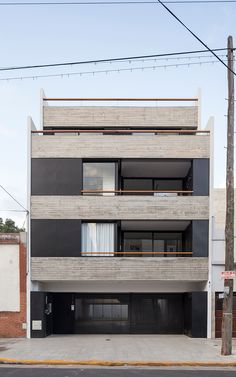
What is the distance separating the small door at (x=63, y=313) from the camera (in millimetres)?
25859

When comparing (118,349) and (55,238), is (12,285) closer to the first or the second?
(55,238)

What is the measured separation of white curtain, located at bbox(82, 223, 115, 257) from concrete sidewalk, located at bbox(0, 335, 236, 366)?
4507 mm

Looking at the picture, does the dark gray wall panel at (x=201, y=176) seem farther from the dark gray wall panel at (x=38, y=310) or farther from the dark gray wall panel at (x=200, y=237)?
the dark gray wall panel at (x=38, y=310)

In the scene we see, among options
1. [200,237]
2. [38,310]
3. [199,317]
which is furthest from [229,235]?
[38,310]

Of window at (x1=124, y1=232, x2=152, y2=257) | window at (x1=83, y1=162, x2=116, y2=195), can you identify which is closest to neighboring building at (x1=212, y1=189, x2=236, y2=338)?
window at (x1=124, y1=232, x2=152, y2=257)

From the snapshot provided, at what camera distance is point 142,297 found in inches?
1027

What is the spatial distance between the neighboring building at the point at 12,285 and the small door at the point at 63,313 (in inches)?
91.6

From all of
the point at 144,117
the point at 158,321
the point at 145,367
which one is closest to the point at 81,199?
the point at 144,117

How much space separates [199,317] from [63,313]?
7525 millimetres

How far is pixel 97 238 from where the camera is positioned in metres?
24.6
